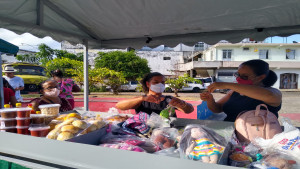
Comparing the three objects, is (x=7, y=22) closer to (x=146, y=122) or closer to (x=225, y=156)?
(x=146, y=122)

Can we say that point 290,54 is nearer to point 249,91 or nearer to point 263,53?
point 263,53

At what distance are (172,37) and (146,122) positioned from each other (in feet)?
7.52

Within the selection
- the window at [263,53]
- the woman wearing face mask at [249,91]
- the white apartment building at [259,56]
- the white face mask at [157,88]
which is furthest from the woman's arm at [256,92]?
the window at [263,53]

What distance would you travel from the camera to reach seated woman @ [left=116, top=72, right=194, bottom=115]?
219 centimetres

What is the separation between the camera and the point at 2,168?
3.34ft

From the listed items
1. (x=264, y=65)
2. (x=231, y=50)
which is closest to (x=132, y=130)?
(x=264, y=65)

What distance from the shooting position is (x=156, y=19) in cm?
279

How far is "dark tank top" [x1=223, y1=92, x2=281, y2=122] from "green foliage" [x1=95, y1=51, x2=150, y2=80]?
70.5ft

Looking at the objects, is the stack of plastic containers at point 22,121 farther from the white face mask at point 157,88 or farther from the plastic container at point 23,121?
the white face mask at point 157,88

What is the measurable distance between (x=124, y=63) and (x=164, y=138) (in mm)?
22550

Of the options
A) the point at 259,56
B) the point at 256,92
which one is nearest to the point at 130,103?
the point at 256,92

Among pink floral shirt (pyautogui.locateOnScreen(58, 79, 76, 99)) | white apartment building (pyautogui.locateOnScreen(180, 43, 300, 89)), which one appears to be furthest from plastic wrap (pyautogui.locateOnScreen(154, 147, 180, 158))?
white apartment building (pyautogui.locateOnScreen(180, 43, 300, 89))

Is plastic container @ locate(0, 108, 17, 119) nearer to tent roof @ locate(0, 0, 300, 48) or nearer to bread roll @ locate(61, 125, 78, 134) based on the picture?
bread roll @ locate(61, 125, 78, 134)

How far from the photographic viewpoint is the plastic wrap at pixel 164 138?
1.33m
